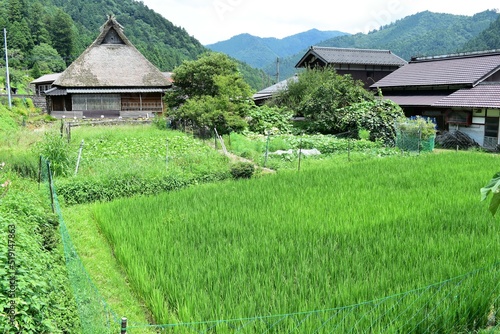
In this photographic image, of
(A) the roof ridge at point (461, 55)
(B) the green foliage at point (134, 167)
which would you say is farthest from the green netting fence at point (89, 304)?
A: (A) the roof ridge at point (461, 55)

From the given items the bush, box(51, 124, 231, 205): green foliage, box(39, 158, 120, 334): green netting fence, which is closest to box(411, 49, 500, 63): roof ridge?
box(51, 124, 231, 205): green foliage

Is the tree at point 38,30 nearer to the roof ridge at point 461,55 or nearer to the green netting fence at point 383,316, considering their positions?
the roof ridge at point 461,55

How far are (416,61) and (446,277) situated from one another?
2407 cm

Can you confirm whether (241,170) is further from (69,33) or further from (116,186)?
(69,33)

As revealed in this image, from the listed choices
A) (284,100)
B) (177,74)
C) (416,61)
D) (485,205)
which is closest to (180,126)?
(177,74)

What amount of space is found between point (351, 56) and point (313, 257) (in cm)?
2548

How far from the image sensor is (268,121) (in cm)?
2012

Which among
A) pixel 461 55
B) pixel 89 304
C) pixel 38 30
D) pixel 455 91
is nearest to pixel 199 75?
pixel 455 91

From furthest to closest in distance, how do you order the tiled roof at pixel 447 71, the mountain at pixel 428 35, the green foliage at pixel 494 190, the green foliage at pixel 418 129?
the mountain at pixel 428 35, the tiled roof at pixel 447 71, the green foliage at pixel 418 129, the green foliage at pixel 494 190

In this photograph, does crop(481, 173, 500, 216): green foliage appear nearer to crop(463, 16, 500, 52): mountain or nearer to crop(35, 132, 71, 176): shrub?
crop(35, 132, 71, 176): shrub

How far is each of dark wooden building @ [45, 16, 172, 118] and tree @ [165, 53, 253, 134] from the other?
627cm

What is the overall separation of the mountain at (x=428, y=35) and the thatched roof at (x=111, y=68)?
32.1 metres

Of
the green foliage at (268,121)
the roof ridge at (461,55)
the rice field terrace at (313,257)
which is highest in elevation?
the roof ridge at (461,55)

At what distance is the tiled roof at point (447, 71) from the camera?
19.7 metres
